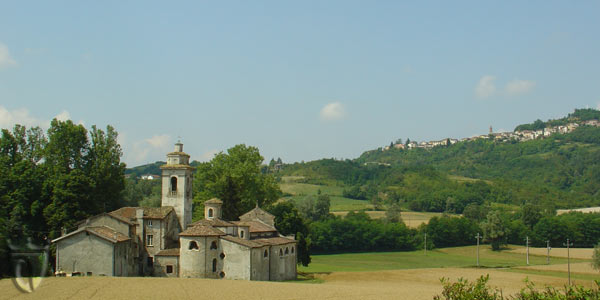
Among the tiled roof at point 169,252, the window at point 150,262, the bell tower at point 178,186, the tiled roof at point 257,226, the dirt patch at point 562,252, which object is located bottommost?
the dirt patch at point 562,252

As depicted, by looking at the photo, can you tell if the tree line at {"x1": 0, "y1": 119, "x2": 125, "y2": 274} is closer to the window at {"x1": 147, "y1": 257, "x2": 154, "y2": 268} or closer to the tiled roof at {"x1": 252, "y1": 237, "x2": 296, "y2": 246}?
the window at {"x1": 147, "y1": 257, "x2": 154, "y2": 268}

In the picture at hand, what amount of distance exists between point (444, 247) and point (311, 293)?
233 ft

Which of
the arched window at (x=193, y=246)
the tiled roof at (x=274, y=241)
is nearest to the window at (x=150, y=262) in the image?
the arched window at (x=193, y=246)

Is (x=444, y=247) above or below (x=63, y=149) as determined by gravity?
below

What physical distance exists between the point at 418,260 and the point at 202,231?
42.7 m

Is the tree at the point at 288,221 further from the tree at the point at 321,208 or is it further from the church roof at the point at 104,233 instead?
the tree at the point at 321,208

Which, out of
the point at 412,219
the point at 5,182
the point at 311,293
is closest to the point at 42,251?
the point at 5,182

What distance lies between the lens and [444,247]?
106500 millimetres

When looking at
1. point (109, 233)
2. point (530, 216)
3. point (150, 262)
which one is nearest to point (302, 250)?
point (150, 262)

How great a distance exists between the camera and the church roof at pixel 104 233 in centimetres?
4684

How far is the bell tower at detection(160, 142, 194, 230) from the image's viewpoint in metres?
54.7

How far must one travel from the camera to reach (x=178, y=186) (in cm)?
5488

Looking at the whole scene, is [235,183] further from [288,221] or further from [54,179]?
[54,179]

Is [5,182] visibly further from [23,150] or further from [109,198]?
[109,198]
